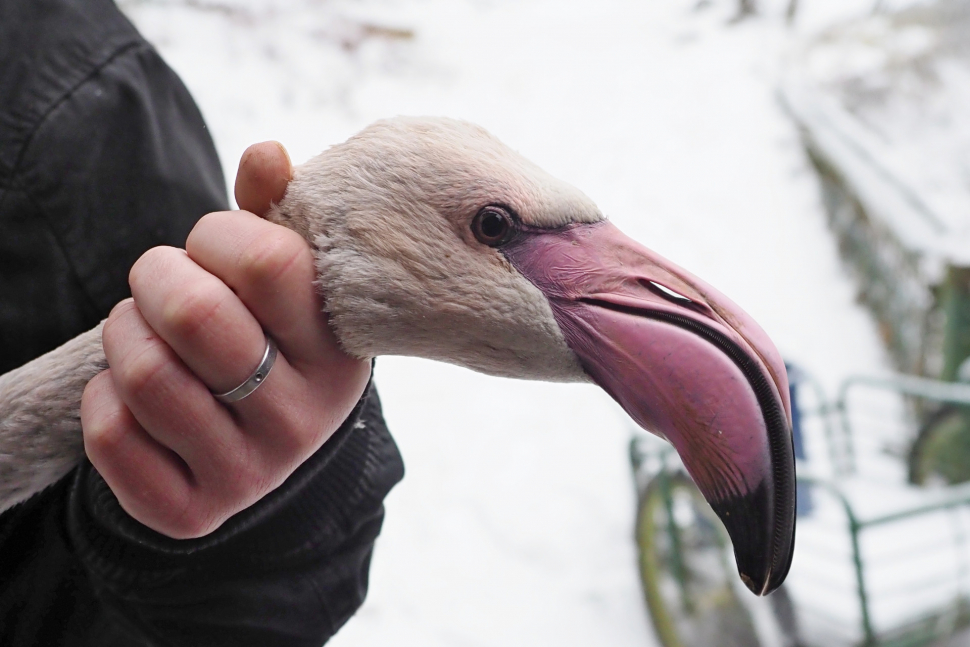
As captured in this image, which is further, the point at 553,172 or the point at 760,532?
the point at 553,172

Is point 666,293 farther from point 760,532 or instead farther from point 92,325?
point 92,325

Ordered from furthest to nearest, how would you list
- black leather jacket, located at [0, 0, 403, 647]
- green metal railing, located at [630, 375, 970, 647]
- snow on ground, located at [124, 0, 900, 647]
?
snow on ground, located at [124, 0, 900, 647]
green metal railing, located at [630, 375, 970, 647]
black leather jacket, located at [0, 0, 403, 647]

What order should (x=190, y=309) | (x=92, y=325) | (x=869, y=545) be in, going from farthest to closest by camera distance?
(x=869, y=545)
(x=92, y=325)
(x=190, y=309)

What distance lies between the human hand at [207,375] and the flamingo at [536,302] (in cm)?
3

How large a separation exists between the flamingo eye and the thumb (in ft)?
0.48

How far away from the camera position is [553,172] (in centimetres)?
300

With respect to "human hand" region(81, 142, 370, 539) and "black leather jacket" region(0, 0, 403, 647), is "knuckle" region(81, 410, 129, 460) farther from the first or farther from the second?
"black leather jacket" region(0, 0, 403, 647)

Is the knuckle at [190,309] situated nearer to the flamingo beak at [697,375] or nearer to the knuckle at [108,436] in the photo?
the knuckle at [108,436]

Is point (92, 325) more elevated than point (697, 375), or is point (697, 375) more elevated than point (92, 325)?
point (697, 375)

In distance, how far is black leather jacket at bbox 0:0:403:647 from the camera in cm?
61

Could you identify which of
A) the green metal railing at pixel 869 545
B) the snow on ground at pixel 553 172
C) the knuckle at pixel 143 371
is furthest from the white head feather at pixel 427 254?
the snow on ground at pixel 553 172

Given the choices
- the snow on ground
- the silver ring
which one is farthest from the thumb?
the snow on ground

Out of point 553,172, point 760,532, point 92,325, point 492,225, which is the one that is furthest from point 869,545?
point 553,172

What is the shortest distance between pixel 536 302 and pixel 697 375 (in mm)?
117
